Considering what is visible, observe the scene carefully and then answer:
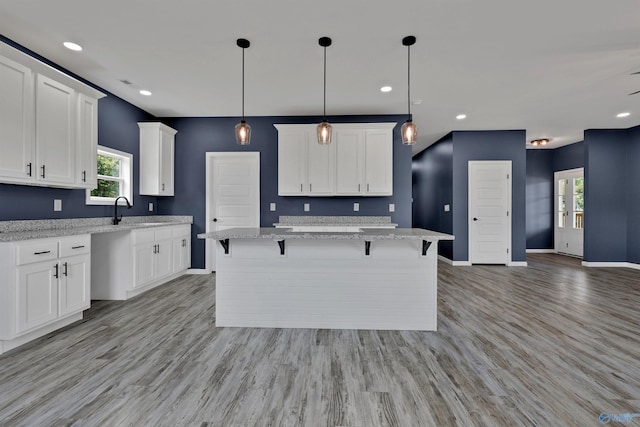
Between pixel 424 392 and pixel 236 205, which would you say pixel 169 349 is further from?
pixel 236 205

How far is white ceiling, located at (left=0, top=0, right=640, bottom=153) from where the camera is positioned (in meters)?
2.43

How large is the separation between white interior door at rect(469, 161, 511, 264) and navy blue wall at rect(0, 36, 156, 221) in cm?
607

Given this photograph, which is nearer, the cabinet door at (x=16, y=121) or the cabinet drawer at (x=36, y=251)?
the cabinet drawer at (x=36, y=251)

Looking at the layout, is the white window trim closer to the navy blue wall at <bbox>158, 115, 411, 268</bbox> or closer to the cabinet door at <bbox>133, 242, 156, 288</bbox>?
the navy blue wall at <bbox>158, 115, 411, 268</bbox>

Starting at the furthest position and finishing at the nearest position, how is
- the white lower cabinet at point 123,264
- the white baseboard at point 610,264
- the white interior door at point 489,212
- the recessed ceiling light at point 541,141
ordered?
1. the recessed ceiling light at point 541,141
2. the white interior door at point 489,212
3. the white baseboard at point 610,264
4. the white lower cabinet at point 123,264

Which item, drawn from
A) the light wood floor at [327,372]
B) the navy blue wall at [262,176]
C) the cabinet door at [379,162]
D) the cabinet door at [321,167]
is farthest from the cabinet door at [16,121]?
the cabinet door at [379,162]

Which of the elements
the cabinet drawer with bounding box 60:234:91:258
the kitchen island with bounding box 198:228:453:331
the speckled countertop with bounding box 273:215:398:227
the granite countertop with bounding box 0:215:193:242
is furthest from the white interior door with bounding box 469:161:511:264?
the cabinet drawer with bounding box 60:234:91:258

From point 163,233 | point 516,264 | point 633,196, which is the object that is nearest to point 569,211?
point 633,196

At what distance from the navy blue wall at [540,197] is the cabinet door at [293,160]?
256 inches

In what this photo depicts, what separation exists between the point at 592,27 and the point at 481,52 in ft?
2.80

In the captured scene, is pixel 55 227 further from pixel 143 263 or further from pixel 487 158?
pixel 487 158

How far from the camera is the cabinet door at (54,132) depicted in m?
2.86

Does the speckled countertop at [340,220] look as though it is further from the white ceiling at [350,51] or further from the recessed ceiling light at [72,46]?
the recessed ceiling light at [72,46]

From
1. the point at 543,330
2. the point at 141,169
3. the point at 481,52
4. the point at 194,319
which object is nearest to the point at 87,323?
the point at 194,319
